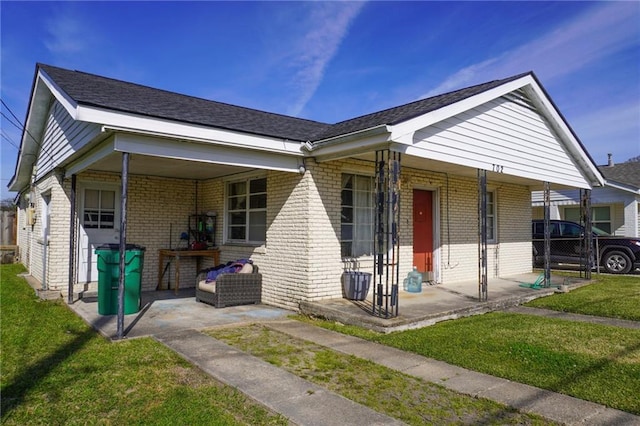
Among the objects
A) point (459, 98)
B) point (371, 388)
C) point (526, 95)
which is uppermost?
point (526, 95)

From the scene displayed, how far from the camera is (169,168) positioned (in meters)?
8.77

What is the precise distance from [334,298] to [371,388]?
3.68 m

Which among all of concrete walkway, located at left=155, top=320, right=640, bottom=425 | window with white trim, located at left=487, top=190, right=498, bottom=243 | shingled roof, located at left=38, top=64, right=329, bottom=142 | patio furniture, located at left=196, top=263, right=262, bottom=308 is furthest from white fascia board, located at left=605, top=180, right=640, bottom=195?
concrete walkway, located at left=155, top=320, right=640, bottom=425

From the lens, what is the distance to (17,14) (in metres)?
8.24

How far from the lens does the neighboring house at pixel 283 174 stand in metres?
6.33

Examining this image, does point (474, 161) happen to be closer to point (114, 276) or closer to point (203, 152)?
point (203, 152)

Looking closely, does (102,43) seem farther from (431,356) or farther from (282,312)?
(431,356)

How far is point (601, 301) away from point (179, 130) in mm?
8671

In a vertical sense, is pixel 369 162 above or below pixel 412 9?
below

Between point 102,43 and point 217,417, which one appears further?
point 102,43

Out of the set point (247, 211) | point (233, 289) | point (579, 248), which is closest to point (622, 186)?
point (579, 248)

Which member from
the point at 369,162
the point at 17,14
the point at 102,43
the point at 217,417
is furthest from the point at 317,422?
the point at 102,43

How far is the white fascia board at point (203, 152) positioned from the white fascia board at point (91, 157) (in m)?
0.32

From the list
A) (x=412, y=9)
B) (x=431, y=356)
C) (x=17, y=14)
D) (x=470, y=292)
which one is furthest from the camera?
(x=412, y=9)
